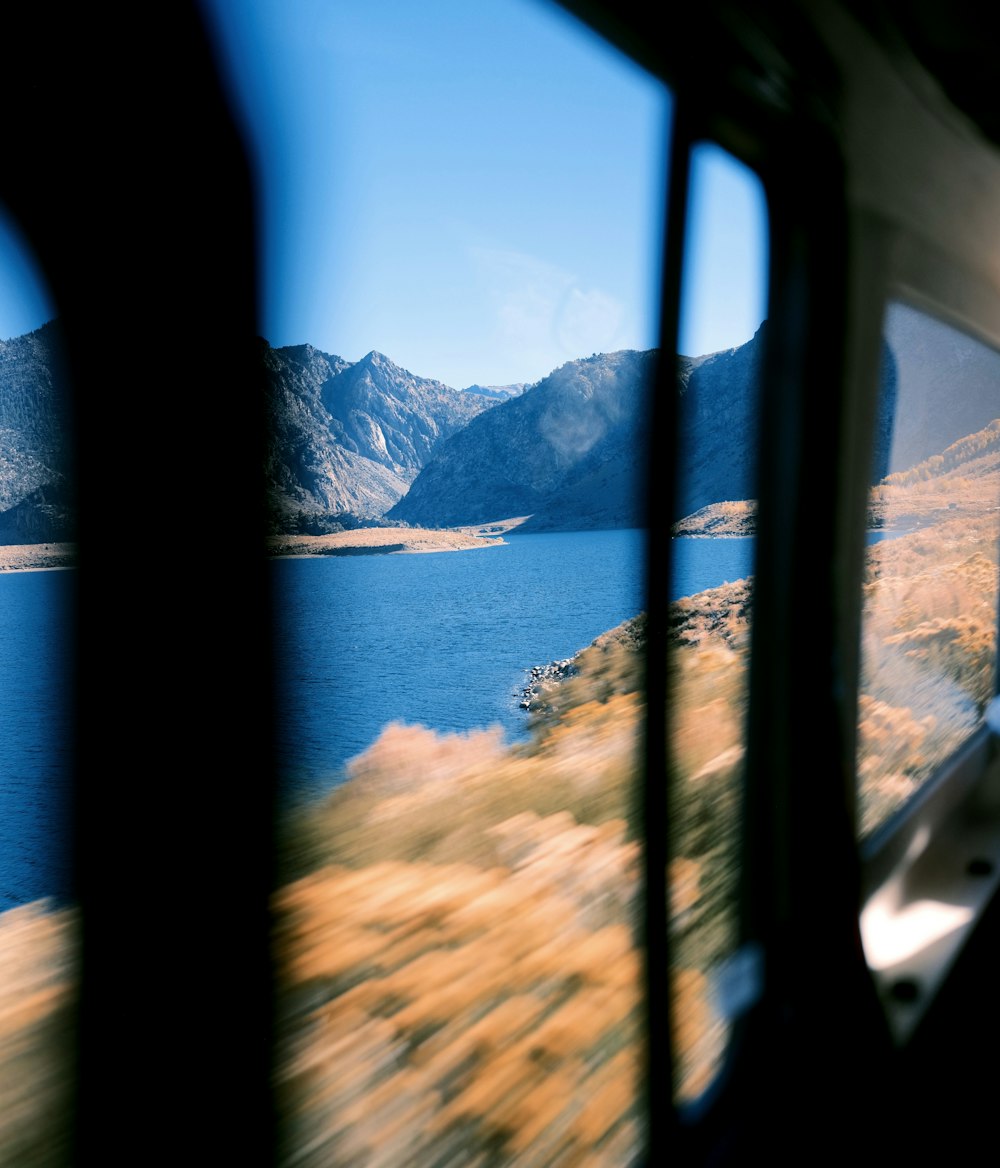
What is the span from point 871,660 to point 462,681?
1472 mm

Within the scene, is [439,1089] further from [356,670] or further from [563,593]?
[563,593]

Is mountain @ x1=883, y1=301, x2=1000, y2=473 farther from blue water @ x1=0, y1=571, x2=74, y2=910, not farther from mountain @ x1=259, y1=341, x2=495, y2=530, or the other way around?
blue water @ x1=0, y1=571, x2=74, y2=910

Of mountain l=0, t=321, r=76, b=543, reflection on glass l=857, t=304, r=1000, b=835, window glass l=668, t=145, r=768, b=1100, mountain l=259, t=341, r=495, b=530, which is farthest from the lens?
reflection on glass l=857, t=304, r=1000, b=835

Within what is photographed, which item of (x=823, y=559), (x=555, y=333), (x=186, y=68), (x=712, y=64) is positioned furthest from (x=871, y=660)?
(x=186, y=68)

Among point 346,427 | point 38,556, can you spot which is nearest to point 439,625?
point 346,427

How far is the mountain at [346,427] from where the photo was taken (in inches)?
39.5

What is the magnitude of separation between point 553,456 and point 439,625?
623mm

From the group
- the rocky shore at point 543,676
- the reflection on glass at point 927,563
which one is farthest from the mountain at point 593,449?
the reflection on glass at point 927,563

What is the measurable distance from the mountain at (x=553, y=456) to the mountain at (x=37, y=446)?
0.73 meters

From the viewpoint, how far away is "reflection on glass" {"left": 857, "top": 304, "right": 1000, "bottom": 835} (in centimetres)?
250

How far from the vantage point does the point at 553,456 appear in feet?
6.57

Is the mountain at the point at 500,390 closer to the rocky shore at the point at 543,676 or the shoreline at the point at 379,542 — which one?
the shoreline at the point at 379,542

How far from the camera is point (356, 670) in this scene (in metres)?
1.20

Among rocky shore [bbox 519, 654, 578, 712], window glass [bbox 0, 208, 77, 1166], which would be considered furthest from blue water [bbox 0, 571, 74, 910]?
rocky shore [bbox 519, 654, 578, 712]
